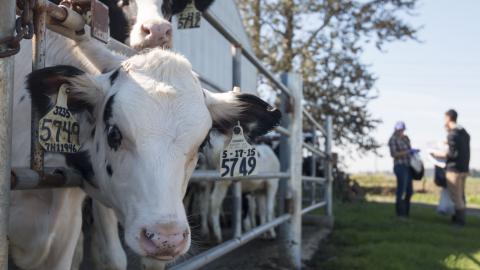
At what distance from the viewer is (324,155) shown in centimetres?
868

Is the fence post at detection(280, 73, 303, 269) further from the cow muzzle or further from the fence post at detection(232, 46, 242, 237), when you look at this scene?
the cow muzzle

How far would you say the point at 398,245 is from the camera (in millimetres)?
6578

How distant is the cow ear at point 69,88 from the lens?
1.88 metres

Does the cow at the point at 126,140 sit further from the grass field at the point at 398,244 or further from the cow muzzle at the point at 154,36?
Result: the grass field at the point at 398,244

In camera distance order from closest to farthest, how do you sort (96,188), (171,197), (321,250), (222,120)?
(171,197) → (96,188) → (222,120) → (321,250)

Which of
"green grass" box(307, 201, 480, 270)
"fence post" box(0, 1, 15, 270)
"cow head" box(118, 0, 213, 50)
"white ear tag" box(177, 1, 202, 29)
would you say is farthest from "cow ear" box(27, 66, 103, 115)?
"green grass" box(307, 201, 480, 270)

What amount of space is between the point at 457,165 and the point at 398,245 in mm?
3385

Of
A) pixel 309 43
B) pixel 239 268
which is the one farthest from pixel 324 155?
pixel 309 43

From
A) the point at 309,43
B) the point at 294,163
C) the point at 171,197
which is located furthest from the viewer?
the point at 309,43

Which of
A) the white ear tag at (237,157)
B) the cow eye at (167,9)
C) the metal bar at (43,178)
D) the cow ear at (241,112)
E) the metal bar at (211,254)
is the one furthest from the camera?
the cow eye at (167,9)

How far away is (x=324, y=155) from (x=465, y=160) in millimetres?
2506

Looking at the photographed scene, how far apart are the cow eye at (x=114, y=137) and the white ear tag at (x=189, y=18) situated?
198 cm

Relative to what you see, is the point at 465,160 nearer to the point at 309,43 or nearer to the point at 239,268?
the point at 239,268

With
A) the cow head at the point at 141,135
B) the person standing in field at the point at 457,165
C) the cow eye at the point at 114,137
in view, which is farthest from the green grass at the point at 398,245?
the cow eye at the point at 114,137
